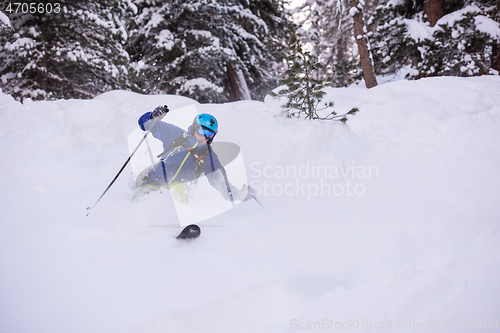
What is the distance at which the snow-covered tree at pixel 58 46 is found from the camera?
7.95m

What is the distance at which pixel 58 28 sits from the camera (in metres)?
8.74

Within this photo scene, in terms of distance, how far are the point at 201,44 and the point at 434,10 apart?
8.34 meters

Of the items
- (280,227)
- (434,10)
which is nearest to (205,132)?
(280,227)

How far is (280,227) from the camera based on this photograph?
3.68 meters

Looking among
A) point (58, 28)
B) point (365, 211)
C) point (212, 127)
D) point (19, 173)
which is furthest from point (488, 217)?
point (58, 28)

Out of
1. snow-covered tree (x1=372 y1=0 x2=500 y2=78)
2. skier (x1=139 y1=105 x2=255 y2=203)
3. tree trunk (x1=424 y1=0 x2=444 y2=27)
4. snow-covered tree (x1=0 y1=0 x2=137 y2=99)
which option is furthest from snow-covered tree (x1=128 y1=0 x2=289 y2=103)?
skier (x1=139 y1=105 x2=255 y2=203)

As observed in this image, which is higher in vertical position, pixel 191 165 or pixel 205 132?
pixel 205 132

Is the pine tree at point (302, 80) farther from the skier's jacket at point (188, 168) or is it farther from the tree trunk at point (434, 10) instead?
the tree trunk at point (434, 10)

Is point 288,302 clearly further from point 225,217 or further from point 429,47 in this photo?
point 429,47

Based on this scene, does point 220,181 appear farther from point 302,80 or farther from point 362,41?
point 362,41

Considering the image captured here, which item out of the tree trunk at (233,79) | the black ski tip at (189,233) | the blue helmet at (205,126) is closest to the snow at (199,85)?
the tree trunk at (233,79)

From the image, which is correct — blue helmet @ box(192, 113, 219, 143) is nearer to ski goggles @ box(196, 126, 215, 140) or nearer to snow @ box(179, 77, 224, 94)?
ski goggles @ box(196, 126, 215, 140)

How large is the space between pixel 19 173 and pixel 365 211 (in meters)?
5.50

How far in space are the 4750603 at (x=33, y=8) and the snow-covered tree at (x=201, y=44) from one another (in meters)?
2.40
